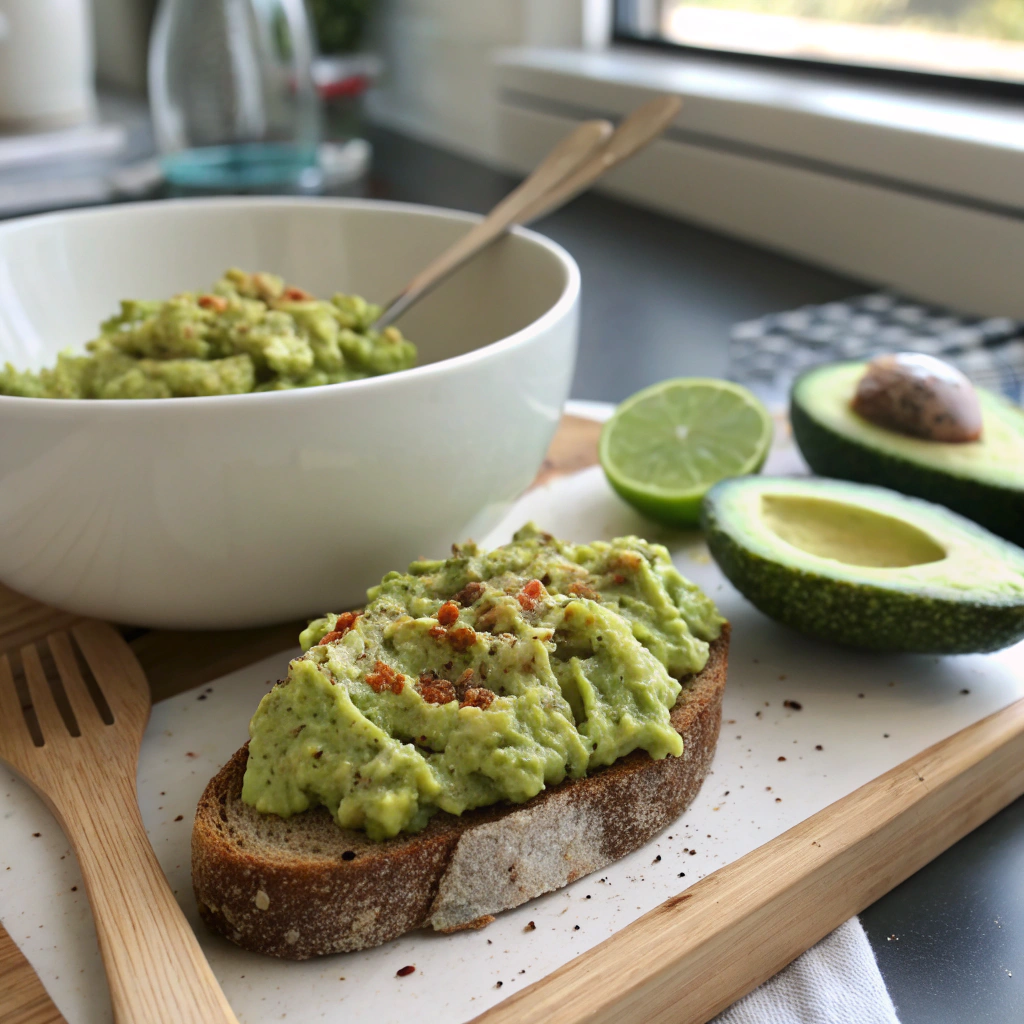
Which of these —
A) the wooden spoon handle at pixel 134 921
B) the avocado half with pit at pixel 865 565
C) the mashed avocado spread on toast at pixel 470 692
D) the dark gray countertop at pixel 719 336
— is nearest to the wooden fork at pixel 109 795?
the wooden spoon handle at pixel 134 921

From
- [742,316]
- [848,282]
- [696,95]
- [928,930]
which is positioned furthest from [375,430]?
[696,95]

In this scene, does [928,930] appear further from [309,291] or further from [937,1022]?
[309,291]

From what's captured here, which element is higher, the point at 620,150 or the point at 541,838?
the point at 620,150

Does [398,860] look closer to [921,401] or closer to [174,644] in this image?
[174,644]

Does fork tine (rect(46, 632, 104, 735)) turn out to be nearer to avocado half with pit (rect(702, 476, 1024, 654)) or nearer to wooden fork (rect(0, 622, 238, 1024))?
wooden fork (rect(0, 622, 238, 1024))

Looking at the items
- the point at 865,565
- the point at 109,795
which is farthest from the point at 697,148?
the point at 109,795
